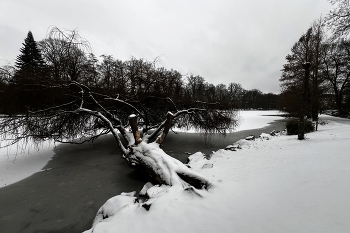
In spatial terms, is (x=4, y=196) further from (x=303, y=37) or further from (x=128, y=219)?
(x=303, y=37)

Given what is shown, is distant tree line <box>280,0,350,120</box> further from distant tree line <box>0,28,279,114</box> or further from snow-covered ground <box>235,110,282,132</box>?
distant tree line <box>0,28,279,114</box>

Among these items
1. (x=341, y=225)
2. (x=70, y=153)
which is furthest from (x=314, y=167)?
(x=70, y=153)

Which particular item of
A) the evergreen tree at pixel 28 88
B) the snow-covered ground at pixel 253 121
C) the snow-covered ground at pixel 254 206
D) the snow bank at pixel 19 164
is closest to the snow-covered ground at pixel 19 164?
the snow bank at pixel 19 164

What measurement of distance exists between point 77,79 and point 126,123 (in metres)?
3.05

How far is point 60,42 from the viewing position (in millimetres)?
4797

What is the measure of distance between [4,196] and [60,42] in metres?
A: 4.51

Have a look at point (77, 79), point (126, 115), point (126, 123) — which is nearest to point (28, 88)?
point (77, 79)

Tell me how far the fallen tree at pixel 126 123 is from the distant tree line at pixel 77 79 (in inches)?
11.6

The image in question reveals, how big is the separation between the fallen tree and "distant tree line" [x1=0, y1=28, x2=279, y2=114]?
294 millimetres

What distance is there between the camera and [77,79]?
18.9ft

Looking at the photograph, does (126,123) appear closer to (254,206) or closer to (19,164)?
(19,164)

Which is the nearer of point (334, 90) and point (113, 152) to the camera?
point (113, 152)

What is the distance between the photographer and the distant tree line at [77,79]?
455 cm

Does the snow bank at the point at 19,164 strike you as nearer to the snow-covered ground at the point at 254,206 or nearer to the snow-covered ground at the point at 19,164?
the snow-covered ground at the point at 19,164
